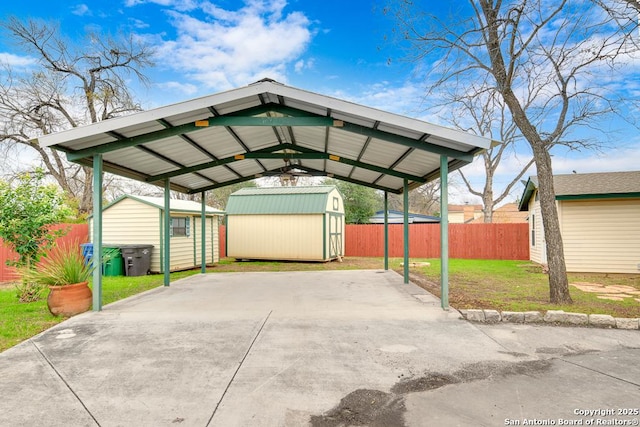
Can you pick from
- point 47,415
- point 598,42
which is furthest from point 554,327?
point 47,415

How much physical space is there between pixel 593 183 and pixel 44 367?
1356 cm

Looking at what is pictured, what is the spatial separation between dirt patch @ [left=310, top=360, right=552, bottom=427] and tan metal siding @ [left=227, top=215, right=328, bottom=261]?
36.4 ft

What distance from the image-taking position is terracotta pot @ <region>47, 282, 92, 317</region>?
5.53 metres

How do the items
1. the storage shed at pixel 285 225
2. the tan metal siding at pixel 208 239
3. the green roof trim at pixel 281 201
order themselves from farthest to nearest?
1. the green roof trim at pixel 281 201
2. the storage shed at pixel 285 225
3. the tan metal siding at pixel 208 239

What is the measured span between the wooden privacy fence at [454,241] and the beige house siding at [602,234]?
492 cm

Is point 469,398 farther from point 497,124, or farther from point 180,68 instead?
point 497,124

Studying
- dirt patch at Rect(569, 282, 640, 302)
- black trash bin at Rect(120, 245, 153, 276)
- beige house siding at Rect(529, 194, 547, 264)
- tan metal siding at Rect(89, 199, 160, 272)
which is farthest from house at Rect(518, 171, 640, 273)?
black trash bin at Rect(120, 245, 153, 276)

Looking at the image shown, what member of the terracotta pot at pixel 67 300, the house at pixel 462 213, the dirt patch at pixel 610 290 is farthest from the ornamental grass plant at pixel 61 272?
the house at pixel 462 213

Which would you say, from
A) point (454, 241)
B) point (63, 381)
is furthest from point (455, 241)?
point (63, 381)

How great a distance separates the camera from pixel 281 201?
1523 cm

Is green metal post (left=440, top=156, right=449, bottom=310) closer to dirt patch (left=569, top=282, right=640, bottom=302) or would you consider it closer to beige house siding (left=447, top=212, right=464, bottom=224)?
dirt patch (left=569, top=282, right=640, bottom=302)

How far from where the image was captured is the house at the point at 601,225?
33.7 ft

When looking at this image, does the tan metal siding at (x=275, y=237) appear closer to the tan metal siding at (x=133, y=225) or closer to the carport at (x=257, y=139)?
the tan metal siding at (x=133, y=225)

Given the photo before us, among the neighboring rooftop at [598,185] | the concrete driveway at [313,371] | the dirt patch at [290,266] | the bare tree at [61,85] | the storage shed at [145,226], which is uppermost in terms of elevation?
the bare tree at [61,85]
